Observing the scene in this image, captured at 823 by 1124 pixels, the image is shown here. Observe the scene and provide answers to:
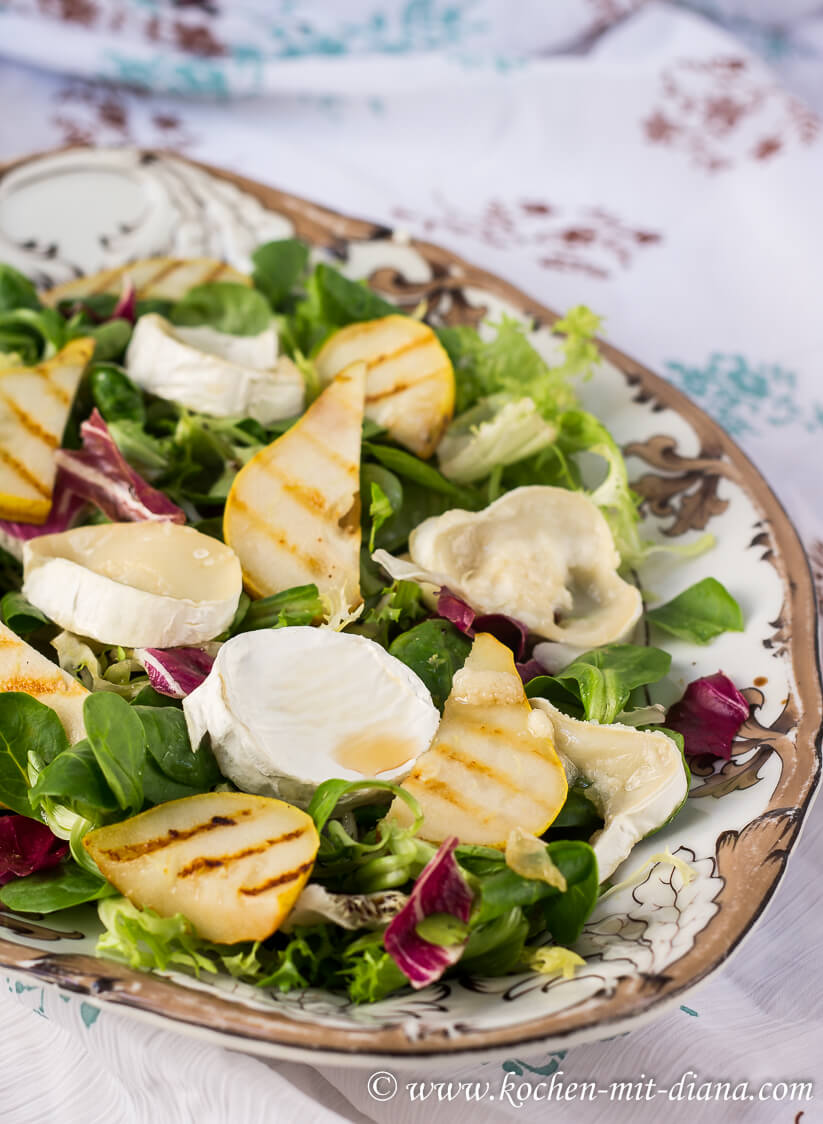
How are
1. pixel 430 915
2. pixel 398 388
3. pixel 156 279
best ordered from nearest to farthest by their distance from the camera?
pixel 430 915
pixel 398 388
pixel 156 279

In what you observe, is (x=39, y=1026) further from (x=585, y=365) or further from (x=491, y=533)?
Result: (x=585, y=365)

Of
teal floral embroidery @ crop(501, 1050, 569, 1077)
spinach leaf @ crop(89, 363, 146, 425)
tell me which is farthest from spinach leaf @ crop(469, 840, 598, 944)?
spinach leaf @ crop(89, 363, 146, 425)

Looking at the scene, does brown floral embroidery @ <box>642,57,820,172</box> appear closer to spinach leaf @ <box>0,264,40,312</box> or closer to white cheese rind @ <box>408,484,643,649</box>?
Answer: white cheese rind @ <box>408,484,643,649</box>

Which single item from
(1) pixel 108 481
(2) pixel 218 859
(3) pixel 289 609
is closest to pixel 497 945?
(2) pixel 218 859

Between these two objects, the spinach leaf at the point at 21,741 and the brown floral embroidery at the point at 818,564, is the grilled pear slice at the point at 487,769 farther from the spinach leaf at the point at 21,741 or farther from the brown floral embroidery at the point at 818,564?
the brown floral embroidery at the point at 818,564

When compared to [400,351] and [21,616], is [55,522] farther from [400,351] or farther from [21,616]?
[400,351]

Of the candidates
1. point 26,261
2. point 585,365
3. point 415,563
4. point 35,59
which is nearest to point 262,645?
point 415,563
